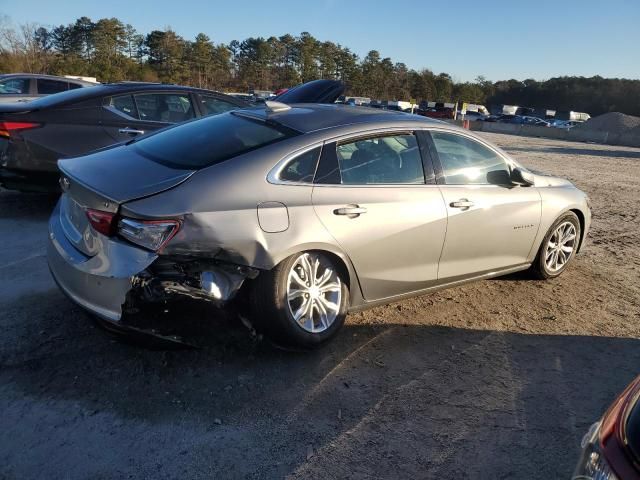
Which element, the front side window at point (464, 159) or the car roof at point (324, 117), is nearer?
the car roof at point (324, 117)

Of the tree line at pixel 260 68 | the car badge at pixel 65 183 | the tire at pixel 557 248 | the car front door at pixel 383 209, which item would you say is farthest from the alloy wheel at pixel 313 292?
the tree line at pixel 260 68

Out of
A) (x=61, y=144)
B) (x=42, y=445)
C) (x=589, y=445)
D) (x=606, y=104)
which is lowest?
(x=42, y=445)

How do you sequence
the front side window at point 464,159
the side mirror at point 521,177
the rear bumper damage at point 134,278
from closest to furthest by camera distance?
the rear bumper damage at point 134,278, the front side window at point 464,159, the side mirror at point 521,177

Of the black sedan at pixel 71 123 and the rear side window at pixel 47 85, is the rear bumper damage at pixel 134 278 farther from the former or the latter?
the rear side window at pixel 47 85

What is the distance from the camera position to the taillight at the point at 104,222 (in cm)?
302

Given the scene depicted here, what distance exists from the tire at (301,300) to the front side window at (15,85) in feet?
39.6

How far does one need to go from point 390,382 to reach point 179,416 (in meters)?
1.29

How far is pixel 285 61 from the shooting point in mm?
90000

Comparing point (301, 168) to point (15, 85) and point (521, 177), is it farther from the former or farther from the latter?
point (15, 85)

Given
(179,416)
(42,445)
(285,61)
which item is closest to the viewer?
(42,445)

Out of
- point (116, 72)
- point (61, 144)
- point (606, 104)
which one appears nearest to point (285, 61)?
point (116, 72)

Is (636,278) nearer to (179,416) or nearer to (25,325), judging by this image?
(179,416)

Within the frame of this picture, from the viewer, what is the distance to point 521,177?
15.4ft

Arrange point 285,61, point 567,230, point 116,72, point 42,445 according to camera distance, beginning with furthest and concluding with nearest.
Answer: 1. point 285,61
2. point 116,72
3. point 567,230
4. point 42,445
